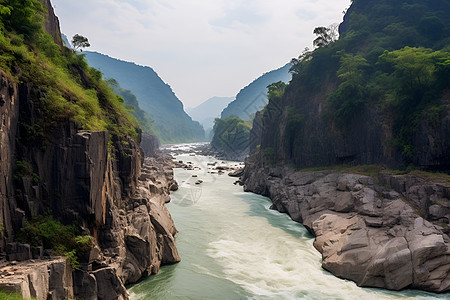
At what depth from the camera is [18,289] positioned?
785cm

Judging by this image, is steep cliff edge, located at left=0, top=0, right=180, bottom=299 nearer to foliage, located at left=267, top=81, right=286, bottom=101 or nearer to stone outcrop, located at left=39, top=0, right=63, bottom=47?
stone outcrop, located at left=39, top=0, right=63, bottom=47

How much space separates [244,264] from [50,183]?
41.2 feet

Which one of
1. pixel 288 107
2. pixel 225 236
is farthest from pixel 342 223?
pixel 288 107

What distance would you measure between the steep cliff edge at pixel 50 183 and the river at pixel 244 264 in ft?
8.89

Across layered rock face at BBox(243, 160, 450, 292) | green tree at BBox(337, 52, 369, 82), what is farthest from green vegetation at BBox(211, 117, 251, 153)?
layered rock face at BBox(243, 160, 450, 292)

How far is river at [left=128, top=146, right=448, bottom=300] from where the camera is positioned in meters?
15.5

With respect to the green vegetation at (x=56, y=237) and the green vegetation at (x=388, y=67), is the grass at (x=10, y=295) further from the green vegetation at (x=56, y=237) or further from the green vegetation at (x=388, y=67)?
the green vegetation at (x=388, y=67)

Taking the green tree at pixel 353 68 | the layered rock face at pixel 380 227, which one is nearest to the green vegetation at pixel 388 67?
the green tree at pixel 353 68

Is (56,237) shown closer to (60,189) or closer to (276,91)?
(60,189)

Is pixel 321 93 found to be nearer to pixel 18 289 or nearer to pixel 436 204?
pixel 436 204

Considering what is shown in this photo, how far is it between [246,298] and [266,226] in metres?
11.8

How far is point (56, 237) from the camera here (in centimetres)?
1099

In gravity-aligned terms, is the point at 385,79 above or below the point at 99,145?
above

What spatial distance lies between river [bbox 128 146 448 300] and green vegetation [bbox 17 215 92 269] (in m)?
4.70
